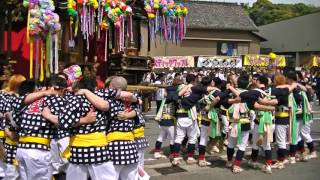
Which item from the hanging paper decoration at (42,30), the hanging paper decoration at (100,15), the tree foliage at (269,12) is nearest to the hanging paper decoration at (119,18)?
the hanging paper decoration at (100,15)

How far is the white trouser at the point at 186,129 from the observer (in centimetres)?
824

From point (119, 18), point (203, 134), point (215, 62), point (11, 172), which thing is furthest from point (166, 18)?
point (215, 62)

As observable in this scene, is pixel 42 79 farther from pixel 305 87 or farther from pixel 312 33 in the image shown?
pixel 312 33

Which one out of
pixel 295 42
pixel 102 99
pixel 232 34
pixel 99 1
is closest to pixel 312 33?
pixel 295 42

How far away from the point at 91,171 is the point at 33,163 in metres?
0.72

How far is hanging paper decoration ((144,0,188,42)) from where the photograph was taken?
8977mm

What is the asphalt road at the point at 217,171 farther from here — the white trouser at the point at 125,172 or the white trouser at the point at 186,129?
the white trouser at the point at 125,172

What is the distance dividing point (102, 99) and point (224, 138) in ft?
18.0

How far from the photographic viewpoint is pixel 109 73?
1010 centimetres

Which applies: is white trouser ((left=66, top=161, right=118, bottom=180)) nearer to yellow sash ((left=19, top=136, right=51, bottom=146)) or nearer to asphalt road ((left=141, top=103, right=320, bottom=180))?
yellow sash ((left=19, top=136, right=51, bottom=146))

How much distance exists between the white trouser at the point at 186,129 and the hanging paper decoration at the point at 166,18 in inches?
85.1

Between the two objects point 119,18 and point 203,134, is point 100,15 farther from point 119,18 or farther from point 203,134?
point 203,134

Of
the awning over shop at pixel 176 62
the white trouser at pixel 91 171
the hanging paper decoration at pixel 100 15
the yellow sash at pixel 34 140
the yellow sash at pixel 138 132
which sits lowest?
the white trouser at pixel 91 171

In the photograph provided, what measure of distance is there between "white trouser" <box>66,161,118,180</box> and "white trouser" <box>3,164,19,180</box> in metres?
1.13
